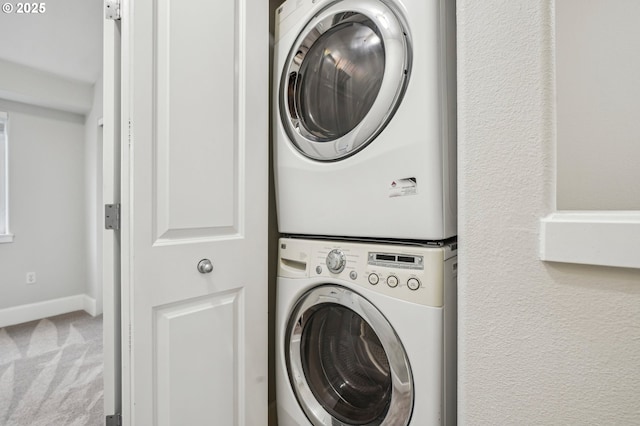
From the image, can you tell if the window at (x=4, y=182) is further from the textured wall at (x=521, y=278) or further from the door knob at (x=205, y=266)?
the textured wall at (x=521, y=278)

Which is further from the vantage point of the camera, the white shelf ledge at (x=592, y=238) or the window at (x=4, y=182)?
the window at (x=4, y=182)

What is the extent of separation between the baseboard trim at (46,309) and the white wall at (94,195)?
10cm

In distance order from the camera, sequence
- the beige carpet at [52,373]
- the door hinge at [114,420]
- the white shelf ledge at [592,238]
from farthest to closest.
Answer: the beige carpet at [52,373] < the door hinge at [114,420] < the white shelf ledge at [592,238]

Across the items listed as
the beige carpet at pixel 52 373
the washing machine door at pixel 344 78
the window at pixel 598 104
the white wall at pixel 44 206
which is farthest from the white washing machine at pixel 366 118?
the white wall at pixel 44 206

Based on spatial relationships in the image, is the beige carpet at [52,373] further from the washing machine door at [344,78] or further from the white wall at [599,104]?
the white wall at [599,104]

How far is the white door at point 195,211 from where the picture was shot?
0.84 metres

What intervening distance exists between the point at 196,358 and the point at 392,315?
653mm

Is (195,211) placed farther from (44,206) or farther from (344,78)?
(44,206)

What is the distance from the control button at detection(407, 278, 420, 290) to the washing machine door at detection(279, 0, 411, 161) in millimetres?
417

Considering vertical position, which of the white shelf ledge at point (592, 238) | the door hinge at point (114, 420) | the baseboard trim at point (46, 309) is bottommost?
the baseboard trim at point (46, 309)

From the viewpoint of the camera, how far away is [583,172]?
1000 mm

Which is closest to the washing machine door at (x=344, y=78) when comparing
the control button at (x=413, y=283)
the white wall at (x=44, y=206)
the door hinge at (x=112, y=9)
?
the control button at (x=413, y=283)

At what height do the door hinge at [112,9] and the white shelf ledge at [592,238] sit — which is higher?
the door hinge at [112,9]

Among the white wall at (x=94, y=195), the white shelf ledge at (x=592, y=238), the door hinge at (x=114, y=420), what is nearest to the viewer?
the white shelf ledge at (x=592, y=238)
